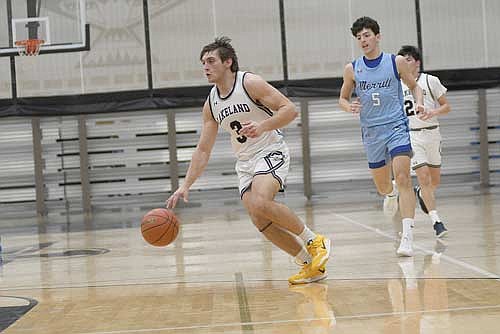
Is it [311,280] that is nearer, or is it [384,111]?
[311,280]

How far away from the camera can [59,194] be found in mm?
20125

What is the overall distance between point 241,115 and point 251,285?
1.19 m

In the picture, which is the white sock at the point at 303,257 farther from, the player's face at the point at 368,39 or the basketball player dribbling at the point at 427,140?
the basketball player dribbling at the point at 427,140

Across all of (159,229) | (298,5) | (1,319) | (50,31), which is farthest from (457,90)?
(1,319)

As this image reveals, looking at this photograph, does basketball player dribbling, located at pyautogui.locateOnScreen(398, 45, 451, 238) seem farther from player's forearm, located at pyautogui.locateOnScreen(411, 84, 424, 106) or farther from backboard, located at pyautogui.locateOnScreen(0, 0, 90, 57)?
backboard, located at pyautogui.locateOnScreen(0, 0, 90, 57)

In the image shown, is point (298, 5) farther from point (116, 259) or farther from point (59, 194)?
point (116, 259)

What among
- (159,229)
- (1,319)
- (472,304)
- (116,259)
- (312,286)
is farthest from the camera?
(116,259)

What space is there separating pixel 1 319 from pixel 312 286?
201cm

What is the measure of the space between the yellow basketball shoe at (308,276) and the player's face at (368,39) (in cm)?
228

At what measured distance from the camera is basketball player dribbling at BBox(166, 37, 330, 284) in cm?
620

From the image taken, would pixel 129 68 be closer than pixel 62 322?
No

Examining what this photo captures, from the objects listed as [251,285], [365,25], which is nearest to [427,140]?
[365,25]

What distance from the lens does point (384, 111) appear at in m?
7.59

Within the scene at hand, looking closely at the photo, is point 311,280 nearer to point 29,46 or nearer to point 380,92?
point 380,92
